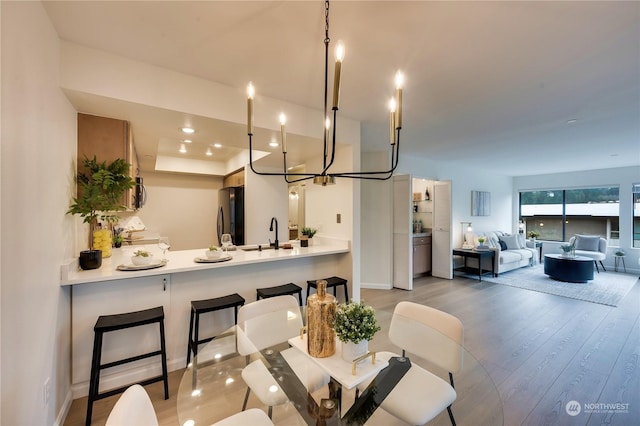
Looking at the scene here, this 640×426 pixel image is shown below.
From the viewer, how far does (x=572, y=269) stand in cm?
540

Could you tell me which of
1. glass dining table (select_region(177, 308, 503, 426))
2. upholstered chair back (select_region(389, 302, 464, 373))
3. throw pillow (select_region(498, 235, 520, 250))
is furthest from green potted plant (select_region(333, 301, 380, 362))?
throw pillow (select_region(498, 235, 520, 250))

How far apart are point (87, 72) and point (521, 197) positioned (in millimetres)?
10494

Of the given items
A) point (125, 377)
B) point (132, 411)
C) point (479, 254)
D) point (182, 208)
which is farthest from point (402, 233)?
point (182, 208)

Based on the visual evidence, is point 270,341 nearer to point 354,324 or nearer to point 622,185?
point 354,324

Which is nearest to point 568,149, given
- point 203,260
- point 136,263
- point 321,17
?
point 321,17

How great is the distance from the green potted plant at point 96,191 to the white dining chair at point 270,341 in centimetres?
131

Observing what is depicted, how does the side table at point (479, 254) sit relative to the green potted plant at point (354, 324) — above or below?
below

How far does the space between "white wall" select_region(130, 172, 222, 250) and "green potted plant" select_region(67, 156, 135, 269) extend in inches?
152

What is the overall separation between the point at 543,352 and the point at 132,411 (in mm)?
3569

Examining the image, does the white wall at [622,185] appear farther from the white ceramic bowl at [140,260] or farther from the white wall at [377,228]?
the white ceramic bowl at [140,260]

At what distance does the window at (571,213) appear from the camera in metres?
6.93

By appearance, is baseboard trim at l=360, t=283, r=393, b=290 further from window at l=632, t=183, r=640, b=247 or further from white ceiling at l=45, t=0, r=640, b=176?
window at l=632, t=183, r=640, b=247

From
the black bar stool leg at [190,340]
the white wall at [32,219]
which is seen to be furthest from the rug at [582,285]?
the white wall at [32,219]

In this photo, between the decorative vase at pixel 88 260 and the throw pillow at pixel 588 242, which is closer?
the decorative vase at pixel 88 260
